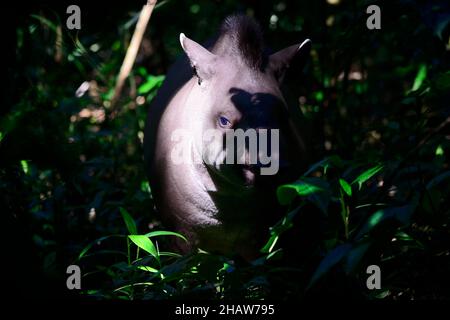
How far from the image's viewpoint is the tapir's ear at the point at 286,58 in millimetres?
3627

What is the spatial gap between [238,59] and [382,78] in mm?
3001

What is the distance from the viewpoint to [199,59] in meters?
3.61

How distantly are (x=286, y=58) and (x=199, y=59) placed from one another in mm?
520

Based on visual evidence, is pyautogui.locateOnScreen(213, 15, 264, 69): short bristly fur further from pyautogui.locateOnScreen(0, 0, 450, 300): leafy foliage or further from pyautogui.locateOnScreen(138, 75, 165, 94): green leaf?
pyautogui.locateOnScreen(138, 75, 165, 94): green leaf

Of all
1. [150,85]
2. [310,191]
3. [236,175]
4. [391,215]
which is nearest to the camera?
[391,215]

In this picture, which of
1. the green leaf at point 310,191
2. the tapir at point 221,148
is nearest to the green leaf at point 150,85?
the tapir at point 221,148

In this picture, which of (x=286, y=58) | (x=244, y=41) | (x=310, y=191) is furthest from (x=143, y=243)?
(x=286, y=58)

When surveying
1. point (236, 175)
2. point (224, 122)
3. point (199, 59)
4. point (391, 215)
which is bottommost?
point (391, 215)

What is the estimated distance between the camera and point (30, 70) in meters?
5.46

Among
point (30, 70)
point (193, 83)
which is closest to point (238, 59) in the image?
point (193, 83)

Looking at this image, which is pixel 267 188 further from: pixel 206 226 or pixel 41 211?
pixel 41 211

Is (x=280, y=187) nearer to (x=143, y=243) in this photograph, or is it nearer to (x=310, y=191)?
(x=310, y=191)

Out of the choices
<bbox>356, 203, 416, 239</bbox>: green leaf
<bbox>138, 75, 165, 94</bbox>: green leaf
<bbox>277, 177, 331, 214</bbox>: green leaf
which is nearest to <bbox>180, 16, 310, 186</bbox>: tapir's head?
<bbox>277, 177, 331, 214</bbox>: green leaf

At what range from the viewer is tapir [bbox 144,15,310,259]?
3355 mm
